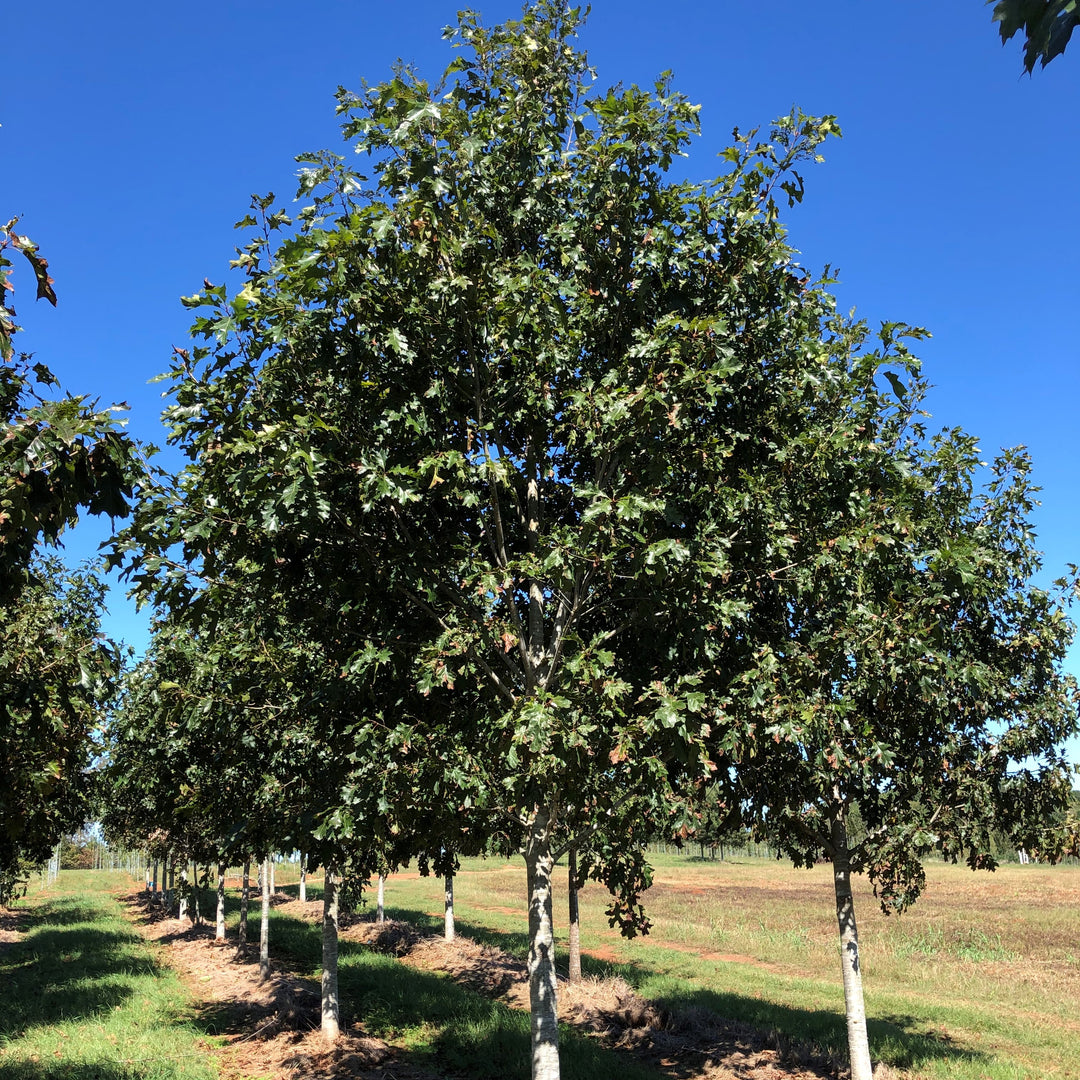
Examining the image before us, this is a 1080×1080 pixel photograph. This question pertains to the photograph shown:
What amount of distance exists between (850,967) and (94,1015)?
1422 cm

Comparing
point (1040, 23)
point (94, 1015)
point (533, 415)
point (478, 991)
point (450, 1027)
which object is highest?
point (533, 415)

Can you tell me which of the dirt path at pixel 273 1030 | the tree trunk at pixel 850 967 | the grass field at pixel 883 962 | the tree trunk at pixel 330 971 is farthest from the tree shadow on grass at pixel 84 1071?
the grass field at pixel 883 962

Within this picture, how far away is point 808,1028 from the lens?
1600cm

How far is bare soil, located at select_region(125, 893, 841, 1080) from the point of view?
1262 cm

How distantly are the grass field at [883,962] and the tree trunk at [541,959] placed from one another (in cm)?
825

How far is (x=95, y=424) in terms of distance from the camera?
14.4 ft

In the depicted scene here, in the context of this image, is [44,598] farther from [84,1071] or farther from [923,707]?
[923,707]

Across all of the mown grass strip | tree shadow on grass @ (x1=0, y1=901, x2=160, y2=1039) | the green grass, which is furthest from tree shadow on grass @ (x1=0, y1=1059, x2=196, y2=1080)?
the mown grass strip

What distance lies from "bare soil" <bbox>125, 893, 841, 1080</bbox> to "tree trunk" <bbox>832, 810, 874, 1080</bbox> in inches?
71.6

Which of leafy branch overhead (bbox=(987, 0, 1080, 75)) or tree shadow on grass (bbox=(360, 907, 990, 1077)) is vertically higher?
leafy branch overhead (bbox=(987, 0, 1080, 75))

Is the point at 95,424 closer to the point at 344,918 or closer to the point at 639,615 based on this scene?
the point at 639,615

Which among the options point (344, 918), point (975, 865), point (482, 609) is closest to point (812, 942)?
point (344, 918)

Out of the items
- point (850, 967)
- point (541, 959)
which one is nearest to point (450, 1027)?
point (850, 967)

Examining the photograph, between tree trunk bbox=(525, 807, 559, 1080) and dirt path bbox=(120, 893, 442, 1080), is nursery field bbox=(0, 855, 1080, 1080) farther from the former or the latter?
tree trunk bbox=(525, 807, 559, 1080)
